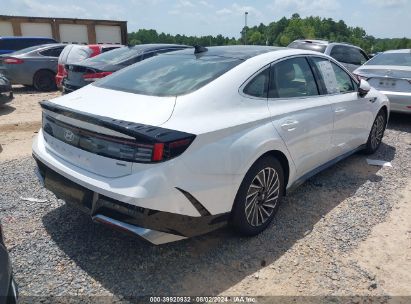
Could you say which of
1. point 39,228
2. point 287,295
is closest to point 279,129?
point 287,295

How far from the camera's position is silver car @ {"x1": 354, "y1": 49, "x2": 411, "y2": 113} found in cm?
686

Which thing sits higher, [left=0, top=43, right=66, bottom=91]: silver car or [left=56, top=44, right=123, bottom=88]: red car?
[left=56, top=44, right=123, bottom=88]: red car

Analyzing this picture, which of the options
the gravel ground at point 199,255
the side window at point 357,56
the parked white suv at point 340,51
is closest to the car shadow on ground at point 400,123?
the parked white suv at point 340,51

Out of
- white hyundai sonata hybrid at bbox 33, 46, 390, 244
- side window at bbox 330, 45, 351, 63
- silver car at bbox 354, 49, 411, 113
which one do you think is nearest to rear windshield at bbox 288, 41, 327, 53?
side window at bbox 330, 45, 351, 63

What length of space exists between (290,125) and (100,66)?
16.0 ft

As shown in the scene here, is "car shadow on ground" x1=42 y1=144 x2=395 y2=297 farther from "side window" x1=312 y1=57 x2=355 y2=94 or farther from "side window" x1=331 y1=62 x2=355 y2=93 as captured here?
"side window" x1=331 y1=62 x2=355 y2=93

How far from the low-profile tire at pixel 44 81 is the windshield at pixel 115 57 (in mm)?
5121

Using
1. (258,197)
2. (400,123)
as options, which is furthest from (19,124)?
(400,123)

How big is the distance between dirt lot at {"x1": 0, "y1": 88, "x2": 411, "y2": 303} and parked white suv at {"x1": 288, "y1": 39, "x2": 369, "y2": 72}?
6647mm

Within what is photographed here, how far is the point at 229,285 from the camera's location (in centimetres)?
269

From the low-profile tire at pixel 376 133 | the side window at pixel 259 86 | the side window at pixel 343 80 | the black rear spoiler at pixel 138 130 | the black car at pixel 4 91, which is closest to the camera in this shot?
the black rear spoiler at pixel 138 130

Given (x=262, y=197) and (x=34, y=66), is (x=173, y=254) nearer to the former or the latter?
(x=262, y=197)

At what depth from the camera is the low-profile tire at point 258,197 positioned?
9.79 feet

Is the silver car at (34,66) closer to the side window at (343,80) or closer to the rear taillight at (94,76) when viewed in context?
the rear taillight at (94,76)
